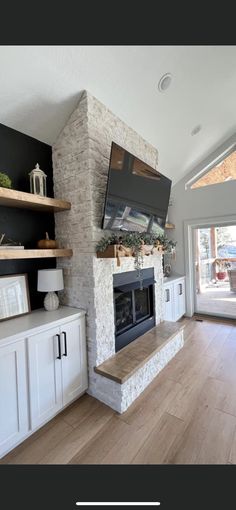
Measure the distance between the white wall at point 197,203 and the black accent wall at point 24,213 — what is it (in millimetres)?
2984

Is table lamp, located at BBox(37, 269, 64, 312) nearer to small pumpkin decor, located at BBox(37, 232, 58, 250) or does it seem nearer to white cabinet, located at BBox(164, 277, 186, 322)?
small pumpkin decor, located at BBox(37, 232, 58, 250)

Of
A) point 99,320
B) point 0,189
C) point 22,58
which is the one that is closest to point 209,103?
point 22,58

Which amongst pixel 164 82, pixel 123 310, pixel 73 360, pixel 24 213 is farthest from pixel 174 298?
pixel 164 82

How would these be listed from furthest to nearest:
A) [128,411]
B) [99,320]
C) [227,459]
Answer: [99,320]
[128,411]
[227,459]

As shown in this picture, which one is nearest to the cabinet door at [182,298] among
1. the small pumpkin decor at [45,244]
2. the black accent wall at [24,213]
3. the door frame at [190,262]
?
the door frame at [190,262]

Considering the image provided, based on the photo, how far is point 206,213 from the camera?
13.7 feet

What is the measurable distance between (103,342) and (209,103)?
3.60 meters

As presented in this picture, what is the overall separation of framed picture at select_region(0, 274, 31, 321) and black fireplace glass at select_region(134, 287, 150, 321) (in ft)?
4.60

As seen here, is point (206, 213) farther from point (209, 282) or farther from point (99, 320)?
point (99, 320)

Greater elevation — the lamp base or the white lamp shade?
the white lamp shade

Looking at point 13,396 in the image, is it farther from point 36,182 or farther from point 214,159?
point 214,159

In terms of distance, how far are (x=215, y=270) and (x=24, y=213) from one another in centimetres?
425

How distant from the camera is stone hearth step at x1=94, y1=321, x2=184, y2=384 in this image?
77.7 inches

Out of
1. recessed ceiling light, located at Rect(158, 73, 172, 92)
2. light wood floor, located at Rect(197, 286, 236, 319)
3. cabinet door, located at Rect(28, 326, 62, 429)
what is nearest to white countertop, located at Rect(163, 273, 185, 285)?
light wood floor, located at Rect(197, 286, 236, 319)
